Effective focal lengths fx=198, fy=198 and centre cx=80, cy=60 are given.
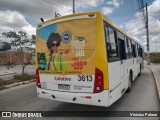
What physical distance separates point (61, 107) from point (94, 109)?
1.22 meters

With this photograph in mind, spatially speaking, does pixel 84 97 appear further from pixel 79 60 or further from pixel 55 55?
pixel 55 55

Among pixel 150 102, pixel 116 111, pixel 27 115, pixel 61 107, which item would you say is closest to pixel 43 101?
pixel 61 107

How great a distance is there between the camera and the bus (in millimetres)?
5410

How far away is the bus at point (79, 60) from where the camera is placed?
5.41 meters

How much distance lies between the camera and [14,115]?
6.40 meters

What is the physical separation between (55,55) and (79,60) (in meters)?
0.94

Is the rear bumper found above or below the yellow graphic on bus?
below

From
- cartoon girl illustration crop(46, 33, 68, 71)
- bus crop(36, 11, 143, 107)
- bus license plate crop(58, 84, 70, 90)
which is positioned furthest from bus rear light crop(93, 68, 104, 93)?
cartoon girl illustration crop(46, 33, 68, 71)

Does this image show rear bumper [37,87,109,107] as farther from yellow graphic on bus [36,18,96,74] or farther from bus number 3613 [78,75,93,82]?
yellow graphic on bus [36,18,96,74]

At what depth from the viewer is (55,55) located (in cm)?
622

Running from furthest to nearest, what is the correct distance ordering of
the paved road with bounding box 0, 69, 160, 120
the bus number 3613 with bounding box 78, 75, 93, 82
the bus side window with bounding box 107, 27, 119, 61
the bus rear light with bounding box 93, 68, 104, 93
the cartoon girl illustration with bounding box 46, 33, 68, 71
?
the paved road with bounding box 0, 69, 160, 120
the cartoon girl illustration with bounding box 46, 33, 68, 71
the bus side window with bounding box 107, 27, 119, 61
the bus number 3613 with bounding box 78, 75, 93, 82
the bus rear light with bounding box 93, 68, 104, 93

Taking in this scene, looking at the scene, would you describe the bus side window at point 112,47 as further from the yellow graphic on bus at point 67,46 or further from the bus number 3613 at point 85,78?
the bus number 3613 at point 85,78

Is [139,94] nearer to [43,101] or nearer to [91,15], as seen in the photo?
[43,101]

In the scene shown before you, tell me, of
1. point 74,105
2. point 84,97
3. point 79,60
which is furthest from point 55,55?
point 74,105
